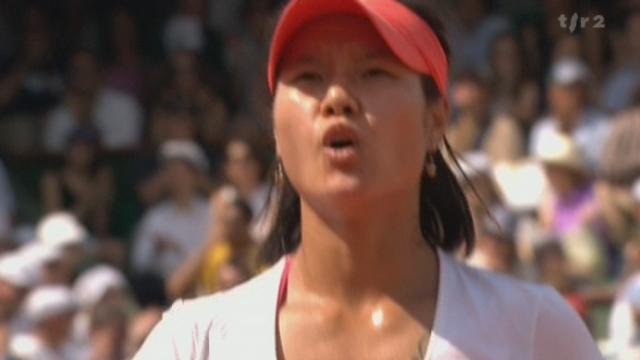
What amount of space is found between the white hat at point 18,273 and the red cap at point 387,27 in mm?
6267

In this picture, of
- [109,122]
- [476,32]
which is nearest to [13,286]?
[109,122]

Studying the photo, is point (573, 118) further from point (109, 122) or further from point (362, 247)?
point (362, 247)

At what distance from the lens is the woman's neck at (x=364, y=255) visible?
2.71m

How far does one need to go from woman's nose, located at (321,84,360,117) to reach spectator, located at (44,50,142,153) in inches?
313

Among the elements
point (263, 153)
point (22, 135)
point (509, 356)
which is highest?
point (509, 356)

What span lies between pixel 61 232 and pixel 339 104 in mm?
7032

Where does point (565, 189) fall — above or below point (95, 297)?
above

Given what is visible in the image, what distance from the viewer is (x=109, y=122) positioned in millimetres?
10664

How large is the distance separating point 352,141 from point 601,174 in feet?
19.0

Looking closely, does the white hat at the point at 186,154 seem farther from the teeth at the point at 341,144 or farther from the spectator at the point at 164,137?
the teeth at the point at 341,144

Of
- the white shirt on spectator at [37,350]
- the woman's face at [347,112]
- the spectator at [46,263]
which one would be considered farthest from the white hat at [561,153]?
the woman's face at [347,112]

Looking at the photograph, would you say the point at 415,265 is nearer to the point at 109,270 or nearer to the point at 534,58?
the point at 109,270

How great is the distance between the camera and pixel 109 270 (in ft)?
29.0

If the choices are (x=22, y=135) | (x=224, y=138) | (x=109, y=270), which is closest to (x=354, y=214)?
(x=109, y=270)
